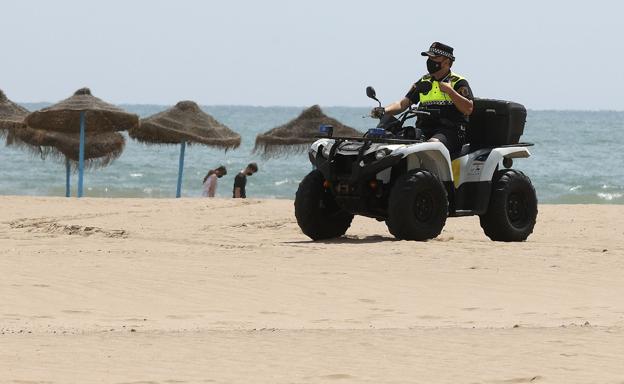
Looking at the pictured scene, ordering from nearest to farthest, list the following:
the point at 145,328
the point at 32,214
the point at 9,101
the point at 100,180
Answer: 1. the point at 145,328
2. the point at 32,214
3. the point at 9,101
4. the point at 100,180

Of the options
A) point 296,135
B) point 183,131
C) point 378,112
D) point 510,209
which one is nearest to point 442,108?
point 378,112

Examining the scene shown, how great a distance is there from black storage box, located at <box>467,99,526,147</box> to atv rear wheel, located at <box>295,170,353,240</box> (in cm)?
144

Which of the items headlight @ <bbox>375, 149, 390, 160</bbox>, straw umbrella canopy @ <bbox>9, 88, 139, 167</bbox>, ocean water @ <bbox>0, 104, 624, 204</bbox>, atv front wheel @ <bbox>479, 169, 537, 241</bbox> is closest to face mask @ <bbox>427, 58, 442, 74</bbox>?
headlight @ <bbox>375, 149, 390, 160</bbox>

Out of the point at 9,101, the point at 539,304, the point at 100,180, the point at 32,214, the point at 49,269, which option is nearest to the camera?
the point at 539,304

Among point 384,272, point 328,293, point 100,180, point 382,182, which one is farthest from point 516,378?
point 100,180

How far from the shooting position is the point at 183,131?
2433cm

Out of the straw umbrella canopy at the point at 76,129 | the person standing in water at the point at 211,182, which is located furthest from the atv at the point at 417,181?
the straw umbrella canopy at the point at 76,129

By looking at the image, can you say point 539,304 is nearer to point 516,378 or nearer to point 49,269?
point 516,378

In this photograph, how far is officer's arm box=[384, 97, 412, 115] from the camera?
12.6 m

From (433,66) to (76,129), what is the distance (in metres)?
13.8

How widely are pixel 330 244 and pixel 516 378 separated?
6134 millimetres

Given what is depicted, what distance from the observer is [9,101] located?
84.9 ft

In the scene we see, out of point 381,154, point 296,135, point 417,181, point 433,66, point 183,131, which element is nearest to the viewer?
point 381,154

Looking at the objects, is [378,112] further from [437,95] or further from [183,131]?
[183,131]
